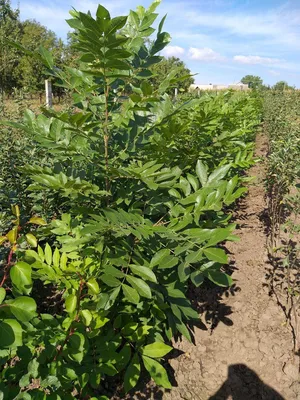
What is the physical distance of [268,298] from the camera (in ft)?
11.3

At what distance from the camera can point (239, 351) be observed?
9.27 ft

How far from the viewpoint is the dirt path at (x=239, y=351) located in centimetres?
253

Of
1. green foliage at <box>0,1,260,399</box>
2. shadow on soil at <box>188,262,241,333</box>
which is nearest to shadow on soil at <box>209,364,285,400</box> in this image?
shadow on soil at <box>188,262,241,333</box>

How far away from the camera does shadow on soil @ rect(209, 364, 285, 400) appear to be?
8.14ft

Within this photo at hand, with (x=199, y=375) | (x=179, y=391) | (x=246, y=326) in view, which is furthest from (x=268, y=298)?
(x=179, y=391)

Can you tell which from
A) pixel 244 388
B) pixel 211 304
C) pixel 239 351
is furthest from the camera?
pixel 211 304

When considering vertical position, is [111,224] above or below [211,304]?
above

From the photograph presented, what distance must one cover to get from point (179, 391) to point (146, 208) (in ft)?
4.80

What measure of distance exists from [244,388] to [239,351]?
32cm

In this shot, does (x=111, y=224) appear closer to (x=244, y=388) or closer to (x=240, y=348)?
(x=244, y=388)

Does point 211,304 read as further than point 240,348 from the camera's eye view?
Yes

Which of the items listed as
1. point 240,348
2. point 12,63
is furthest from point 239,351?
point 12,63

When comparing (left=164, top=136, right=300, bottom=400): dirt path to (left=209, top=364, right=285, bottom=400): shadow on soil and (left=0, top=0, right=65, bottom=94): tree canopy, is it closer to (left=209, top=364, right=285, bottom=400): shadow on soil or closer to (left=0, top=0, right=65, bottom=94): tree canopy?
(left=209, top=364, right=285, bottom=400): shadow on soil

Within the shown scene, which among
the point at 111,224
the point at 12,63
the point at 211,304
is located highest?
the point at 12,63
